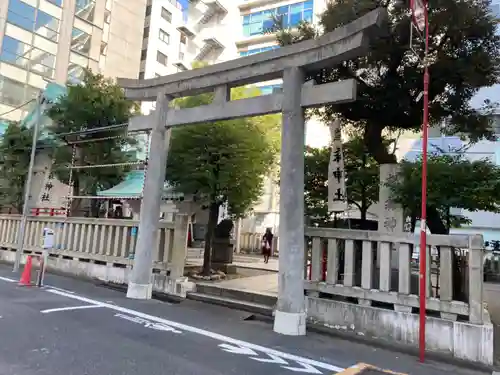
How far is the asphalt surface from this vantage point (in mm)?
4848

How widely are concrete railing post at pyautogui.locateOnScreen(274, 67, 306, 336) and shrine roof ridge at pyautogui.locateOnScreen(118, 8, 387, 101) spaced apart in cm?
37

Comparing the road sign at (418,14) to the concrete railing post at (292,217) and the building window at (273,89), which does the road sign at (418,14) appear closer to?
the concrete railing post at (292,217)

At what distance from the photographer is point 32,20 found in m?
27.0

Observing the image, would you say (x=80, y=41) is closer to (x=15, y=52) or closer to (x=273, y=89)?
(x=15, y=52)

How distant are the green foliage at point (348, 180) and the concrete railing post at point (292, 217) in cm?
231

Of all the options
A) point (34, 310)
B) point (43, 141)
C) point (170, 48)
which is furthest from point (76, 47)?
point (34, 310)

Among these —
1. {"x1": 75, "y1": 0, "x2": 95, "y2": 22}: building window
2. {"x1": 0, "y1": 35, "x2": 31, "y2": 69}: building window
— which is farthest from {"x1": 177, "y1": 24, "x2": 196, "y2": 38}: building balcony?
{"x1": 0, "y1": 35, "x2": 31, "y2": 69}: building window

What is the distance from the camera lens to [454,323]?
5.92 metres

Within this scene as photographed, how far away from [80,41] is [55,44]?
91.6 inches

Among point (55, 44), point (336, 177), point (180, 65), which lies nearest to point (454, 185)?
point (336, 177)

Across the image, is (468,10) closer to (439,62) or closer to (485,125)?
(439,62)

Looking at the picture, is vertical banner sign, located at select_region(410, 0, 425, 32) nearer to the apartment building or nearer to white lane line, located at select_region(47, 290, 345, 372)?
white lane line, located at select_region(47, 290, 345, 372)

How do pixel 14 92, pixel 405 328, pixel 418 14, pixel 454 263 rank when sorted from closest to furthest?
1. pixel 418 14
2. pixel 405 328
3. pixel 454 263
4. pixel 14 92

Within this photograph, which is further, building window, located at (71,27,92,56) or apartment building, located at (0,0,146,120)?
building window, located at (71,27,92,56)
